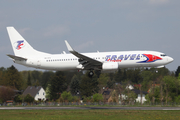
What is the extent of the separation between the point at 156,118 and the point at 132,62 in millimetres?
15253

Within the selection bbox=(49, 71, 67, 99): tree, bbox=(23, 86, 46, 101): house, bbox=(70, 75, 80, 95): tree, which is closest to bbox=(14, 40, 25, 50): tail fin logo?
bbox=(49, 71, 67, 99): tree

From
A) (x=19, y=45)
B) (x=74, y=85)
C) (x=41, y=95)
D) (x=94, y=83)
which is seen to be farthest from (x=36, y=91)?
(x=19, y=45)

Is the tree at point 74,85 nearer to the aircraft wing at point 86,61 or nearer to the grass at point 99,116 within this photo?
the aircraft wing at point 86,61

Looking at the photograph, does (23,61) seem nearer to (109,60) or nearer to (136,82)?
(109,60)

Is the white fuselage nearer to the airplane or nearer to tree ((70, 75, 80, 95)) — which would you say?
the airplane

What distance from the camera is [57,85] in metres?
96.7

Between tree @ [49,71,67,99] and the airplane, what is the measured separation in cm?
4756

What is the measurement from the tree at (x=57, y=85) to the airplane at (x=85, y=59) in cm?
4756

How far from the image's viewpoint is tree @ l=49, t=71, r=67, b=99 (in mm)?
94312

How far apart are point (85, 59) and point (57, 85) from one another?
57288 mm

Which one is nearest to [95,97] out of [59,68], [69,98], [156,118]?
[69,98]

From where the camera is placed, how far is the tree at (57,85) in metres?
94.3

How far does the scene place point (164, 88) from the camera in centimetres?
7819

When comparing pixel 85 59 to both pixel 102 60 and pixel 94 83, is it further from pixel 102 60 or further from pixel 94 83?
pixel 94 83
